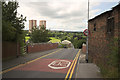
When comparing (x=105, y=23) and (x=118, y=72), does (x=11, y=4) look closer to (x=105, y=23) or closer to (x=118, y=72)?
(x=105, y=23)

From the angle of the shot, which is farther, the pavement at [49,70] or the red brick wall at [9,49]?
the red brick wall at [9,49]

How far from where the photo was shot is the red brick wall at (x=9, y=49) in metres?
13.0

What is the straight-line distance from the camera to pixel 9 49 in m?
14.1

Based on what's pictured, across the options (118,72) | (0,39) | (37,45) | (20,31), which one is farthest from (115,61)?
(37,45)

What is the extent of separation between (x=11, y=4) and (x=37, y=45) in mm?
11730

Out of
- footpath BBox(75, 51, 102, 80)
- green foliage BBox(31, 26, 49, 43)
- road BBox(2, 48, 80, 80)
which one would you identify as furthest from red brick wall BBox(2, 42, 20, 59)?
green foliage BBox(31, 26, 49, 43)

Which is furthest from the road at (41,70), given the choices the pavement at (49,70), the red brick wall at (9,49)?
the red brick wall at (9,49)

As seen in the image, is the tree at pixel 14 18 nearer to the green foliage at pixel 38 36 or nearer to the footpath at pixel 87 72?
the footpath at pixel 87 72

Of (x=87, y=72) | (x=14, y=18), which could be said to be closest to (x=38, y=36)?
(x=14, y=18)

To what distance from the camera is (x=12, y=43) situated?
588 inches

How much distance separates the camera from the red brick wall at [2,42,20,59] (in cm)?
1297

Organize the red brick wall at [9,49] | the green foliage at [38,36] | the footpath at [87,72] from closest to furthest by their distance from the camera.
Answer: the footpath at [87,72], the red brick wall at [9,49], the green foliage at [38,36]

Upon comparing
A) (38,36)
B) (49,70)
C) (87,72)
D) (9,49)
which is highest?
(38,36)

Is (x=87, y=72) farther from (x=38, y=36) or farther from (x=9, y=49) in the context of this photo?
(x=38, y=36)
